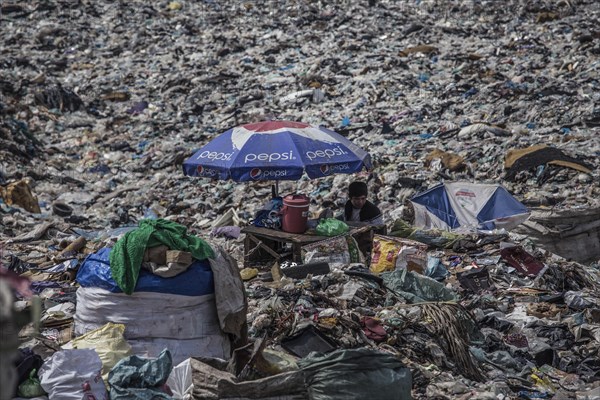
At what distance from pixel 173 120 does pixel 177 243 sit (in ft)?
37.0

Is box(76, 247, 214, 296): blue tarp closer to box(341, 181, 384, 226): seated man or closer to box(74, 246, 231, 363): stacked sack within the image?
box(74, 246, 231, 363): stacked sack

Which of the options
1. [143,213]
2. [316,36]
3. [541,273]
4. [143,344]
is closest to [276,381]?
[143,344]

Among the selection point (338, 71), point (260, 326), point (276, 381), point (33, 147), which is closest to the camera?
point (276, 381)

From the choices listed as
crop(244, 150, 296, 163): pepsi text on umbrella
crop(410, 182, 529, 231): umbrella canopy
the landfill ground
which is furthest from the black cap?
crop(410, 182, 529, 231): umbrella canopy

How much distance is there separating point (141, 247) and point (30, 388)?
3.28ft

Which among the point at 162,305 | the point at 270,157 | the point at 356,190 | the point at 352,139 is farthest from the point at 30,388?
the point at 352,139

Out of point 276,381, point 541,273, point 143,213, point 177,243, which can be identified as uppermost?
point 177,243

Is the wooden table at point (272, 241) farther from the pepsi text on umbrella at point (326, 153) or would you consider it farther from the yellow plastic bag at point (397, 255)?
the pepsi text on umbrella at point (326, 153)

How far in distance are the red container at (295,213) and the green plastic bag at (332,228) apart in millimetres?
159

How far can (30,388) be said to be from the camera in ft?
13.5

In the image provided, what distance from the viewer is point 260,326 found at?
5.32 meters

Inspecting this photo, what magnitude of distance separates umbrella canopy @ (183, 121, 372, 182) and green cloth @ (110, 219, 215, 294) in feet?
8.02

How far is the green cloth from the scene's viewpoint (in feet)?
15.4

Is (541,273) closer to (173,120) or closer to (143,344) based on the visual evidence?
(143,344)
